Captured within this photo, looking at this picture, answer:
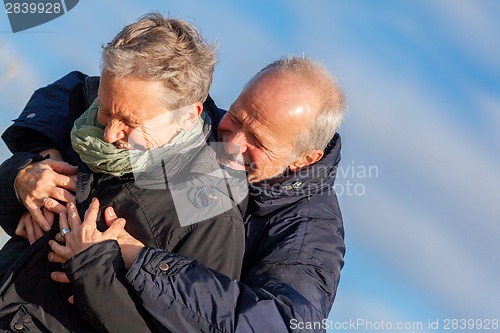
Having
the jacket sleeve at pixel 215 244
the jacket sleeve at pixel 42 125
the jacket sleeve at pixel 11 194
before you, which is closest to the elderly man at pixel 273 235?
the jacket sleeve at pixel 215 244

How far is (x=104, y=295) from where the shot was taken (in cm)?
363

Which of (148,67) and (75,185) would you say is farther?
(75,185)

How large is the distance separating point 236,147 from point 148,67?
2.96ft

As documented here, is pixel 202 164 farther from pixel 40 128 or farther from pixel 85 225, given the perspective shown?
pixel 40 128

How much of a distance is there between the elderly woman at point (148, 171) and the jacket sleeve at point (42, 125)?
608 millimetres

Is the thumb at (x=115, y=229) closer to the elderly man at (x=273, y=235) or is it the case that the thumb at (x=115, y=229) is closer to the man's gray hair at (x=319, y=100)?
the elderly man at (x=273, y=235)

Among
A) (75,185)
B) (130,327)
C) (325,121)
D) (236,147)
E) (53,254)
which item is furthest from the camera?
(325,121)

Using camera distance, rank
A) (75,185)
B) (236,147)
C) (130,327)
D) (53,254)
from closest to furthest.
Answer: (130,327)
(53,254)
(75,185)
(236,147)

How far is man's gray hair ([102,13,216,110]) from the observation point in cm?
393

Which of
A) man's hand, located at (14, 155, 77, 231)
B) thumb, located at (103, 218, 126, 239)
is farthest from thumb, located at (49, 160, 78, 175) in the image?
thumb, located at (103, 218, 126, 239)

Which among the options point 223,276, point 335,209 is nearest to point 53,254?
point 223,276

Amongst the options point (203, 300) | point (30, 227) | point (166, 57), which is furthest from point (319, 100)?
point (30, 227)

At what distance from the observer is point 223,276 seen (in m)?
3.79

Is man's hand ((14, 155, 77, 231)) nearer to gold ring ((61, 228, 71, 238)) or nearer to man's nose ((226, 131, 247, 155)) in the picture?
gold ring ((61, 228, 71, 238))
